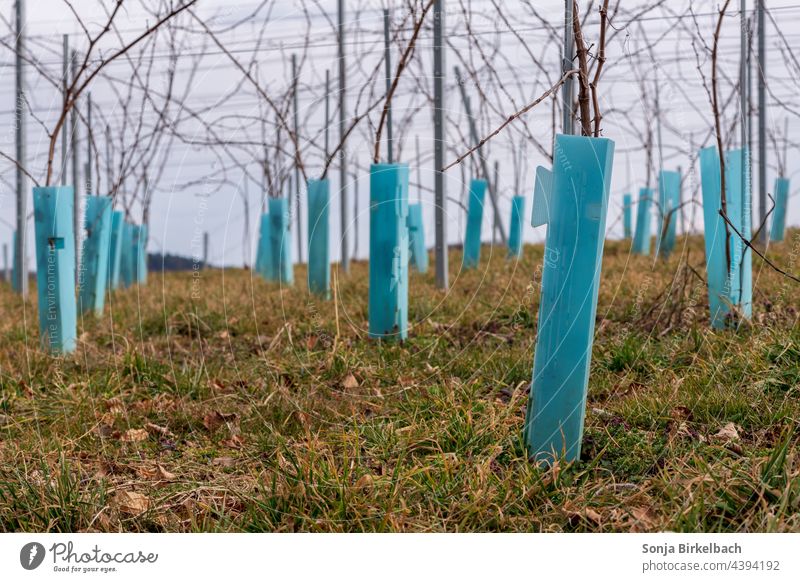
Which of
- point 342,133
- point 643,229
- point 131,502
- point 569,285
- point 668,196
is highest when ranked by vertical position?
point 342,133

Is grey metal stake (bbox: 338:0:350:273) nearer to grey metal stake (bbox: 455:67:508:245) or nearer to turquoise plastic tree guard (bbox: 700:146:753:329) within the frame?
grey metal stake (bbox: 455:67:508:245)

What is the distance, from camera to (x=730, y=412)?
9.64 ft

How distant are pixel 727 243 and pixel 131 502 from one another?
9.38 ft

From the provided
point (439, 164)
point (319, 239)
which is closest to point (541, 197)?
point (439, 164)

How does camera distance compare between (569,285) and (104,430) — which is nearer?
(569,285)

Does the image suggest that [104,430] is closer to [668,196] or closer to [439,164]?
[439,164]

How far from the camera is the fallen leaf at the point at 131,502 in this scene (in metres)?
2.51

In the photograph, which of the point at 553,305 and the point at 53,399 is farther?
the point at 53,399

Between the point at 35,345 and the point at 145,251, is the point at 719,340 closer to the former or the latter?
the point at 35,345

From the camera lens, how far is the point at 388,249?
4418 mm

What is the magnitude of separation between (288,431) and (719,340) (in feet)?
6.11

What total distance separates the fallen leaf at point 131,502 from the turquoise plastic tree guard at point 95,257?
330 centimetres
